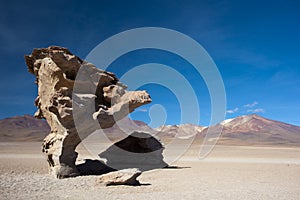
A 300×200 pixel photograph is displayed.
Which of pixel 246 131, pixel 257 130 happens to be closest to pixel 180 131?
pixel 246 131

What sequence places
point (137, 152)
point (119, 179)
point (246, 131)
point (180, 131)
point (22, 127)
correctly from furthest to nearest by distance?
point (246, 131) < point (22, 127) < point (180, 131) < point (137, 152) < point (119, 179)

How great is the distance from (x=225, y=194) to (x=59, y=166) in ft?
24.7

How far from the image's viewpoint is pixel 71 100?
42.1ft

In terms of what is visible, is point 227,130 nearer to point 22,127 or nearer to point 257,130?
point 257,130

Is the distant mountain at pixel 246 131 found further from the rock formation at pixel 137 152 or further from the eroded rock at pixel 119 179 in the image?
the eroded rock at pixel 119 179

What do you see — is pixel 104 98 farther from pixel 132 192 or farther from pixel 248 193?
pixel 248 193

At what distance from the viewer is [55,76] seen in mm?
13008

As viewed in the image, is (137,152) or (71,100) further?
(137,152)

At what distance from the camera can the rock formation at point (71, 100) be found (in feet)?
42.1

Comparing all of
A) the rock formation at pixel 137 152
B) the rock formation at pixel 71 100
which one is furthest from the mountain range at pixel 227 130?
the rock formation at pixel 71 100

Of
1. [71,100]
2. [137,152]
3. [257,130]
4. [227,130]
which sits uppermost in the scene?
[227,130]

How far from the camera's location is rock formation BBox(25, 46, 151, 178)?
505 inches

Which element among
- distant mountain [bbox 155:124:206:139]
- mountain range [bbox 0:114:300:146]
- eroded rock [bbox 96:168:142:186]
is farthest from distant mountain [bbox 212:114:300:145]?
→ eroded rock [bbox 96:168:142:186]

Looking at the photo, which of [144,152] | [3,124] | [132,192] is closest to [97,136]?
[3,124]
